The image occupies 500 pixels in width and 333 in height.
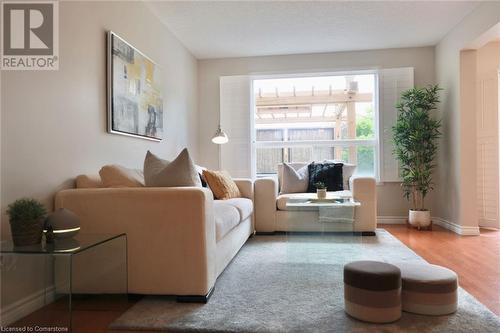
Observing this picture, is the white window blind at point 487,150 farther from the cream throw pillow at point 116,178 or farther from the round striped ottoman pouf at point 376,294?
the cream throw pillow at point 116,178

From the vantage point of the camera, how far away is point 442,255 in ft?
10.2

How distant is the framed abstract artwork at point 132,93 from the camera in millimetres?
2896

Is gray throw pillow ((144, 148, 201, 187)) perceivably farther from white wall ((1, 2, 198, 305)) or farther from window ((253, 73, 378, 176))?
window ((253, 73, 378, 176))

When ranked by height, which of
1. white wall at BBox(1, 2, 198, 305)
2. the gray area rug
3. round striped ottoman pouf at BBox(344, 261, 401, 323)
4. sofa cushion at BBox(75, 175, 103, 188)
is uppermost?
white wall at BBox(1, 2, 198, 305)

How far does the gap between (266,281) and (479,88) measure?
403 centimetres

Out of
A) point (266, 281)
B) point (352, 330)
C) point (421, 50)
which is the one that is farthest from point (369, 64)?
point (352, 330)

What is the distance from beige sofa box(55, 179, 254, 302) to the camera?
2.00 m

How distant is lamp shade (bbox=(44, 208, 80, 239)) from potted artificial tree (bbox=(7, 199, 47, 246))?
5 cm

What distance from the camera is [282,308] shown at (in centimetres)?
194

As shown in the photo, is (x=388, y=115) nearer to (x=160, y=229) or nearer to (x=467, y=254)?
(x=467, y=254)

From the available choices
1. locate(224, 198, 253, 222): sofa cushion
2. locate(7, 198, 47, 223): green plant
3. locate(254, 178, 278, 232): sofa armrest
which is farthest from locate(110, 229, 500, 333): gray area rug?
locate(254, 178, 278, 232): sofa armrest

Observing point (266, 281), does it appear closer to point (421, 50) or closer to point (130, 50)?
point (130, 50)

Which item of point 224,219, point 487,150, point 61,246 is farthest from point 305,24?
point 61,246

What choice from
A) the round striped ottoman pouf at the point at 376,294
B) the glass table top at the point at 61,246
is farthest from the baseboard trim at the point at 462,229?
the glass table top at the point at 61,246
